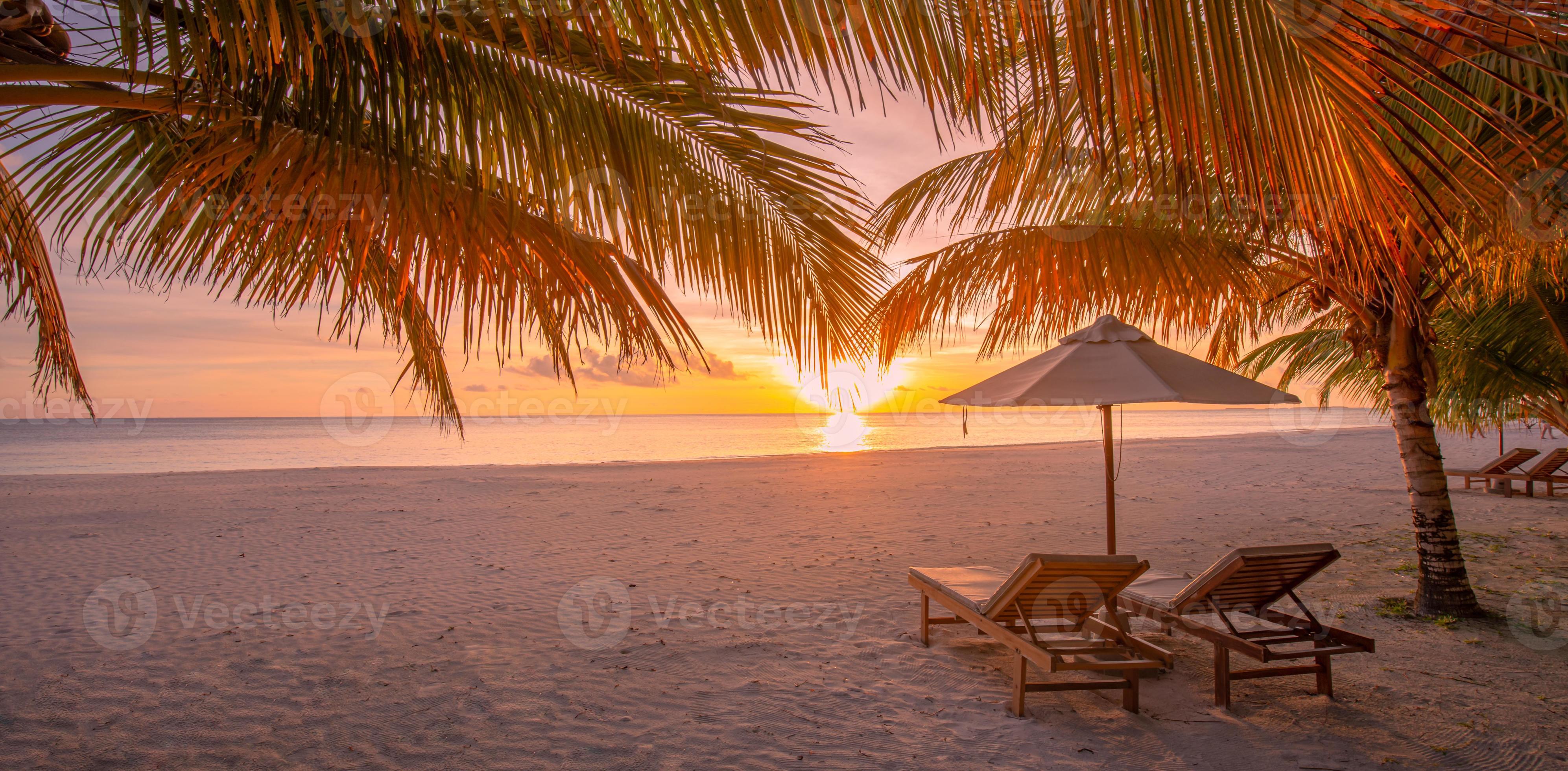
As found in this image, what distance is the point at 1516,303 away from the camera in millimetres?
7156

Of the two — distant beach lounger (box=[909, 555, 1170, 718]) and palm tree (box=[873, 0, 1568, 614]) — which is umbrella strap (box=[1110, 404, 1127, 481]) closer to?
palm tree (box=[873, 0, 1568, 614])

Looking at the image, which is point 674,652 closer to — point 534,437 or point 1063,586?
point 1063,586

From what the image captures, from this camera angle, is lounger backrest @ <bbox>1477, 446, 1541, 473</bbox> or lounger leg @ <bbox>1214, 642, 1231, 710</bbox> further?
lounger backrest @ <bbox>1477, 446, 1541, 473</bbox>

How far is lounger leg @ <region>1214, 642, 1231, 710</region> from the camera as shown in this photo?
150 inches

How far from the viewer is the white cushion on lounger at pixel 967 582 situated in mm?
4469

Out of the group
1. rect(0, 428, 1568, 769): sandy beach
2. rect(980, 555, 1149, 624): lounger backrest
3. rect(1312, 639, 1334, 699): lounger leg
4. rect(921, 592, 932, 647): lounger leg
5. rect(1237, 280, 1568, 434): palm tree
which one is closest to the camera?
rect(0, 428, 1568, 769): sandy beach

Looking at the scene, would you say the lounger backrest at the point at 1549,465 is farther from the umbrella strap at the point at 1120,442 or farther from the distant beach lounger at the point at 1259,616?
the distant beach lounger at the point at 1259,616

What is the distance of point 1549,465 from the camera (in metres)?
11.1

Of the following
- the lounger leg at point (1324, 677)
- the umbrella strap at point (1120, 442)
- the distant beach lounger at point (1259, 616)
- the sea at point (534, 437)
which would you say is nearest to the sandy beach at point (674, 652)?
the lounger leg at point (1324, 677)

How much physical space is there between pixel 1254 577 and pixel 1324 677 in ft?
1.83

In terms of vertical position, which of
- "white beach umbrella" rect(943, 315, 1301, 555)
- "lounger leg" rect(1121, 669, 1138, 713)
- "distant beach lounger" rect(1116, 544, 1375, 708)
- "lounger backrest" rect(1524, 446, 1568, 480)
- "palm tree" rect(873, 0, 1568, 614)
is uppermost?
"palm tree" rect(873, 0, 1568, 614)

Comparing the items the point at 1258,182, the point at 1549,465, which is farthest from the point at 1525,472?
the point at 1258,182

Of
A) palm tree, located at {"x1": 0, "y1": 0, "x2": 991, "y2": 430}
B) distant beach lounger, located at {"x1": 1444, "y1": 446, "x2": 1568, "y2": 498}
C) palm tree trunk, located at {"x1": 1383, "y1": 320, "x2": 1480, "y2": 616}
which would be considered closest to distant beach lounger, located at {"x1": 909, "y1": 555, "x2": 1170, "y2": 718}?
palm tree, located at {"x1": 0, "y1": 0, "x2": 991, "y2": 430}

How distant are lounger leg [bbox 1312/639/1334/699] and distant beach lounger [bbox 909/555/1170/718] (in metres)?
0.80
